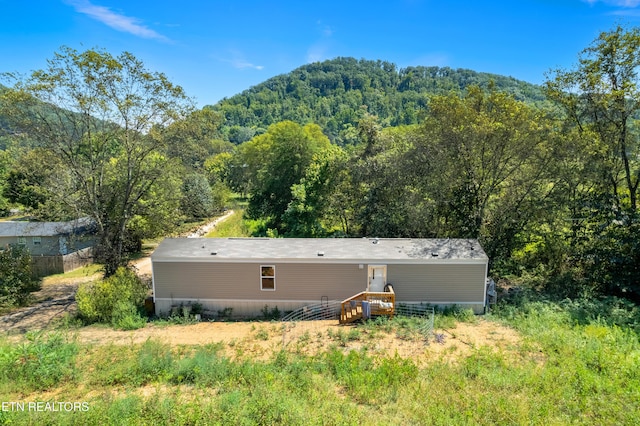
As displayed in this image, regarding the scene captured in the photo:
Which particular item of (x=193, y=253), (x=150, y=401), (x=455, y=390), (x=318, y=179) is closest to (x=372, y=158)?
(x=318, y=179)

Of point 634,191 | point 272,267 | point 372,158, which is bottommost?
point 272,267

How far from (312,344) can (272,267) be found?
3.96 meters

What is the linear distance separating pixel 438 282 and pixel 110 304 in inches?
518

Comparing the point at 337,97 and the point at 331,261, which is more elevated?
the point at 337,97

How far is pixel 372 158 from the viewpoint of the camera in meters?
22.5

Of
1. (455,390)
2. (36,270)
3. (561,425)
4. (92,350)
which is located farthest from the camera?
(36,270)

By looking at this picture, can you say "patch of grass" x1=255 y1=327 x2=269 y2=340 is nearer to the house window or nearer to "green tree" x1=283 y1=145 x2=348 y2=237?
the house window

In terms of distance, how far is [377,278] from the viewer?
14562 millimetres

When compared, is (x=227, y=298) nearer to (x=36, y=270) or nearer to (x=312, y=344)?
(x=312, y=344)

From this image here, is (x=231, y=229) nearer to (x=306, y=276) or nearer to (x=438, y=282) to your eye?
(x=306, y=276)

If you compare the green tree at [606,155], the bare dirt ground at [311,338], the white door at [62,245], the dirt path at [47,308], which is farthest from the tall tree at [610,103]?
the white door at [62,245]

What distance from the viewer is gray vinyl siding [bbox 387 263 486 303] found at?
46.9 feet

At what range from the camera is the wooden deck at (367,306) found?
13523 mm

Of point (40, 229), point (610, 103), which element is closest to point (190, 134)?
point (40, 229)
